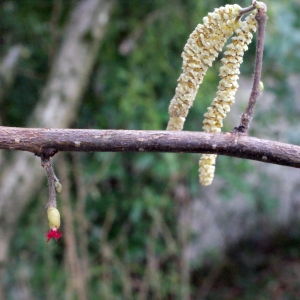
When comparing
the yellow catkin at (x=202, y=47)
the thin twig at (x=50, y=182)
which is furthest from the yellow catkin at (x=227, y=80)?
the thin twig at (x=50, y=182)

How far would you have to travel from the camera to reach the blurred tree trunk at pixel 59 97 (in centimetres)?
213

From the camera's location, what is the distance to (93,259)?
2.46m

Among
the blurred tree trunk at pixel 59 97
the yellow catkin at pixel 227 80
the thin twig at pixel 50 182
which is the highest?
the blurred tree trunk at pixel 59 97

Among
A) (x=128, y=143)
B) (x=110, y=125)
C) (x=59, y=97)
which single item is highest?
(x=59, y=97)

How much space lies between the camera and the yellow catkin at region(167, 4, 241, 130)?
25.1 inches

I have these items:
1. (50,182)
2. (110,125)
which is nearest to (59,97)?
(110,125)

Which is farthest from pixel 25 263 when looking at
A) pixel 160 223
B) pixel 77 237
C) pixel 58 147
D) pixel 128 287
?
pixel 58 147

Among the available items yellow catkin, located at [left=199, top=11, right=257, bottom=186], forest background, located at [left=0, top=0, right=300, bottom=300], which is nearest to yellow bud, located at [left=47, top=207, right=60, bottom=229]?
yellow catkin, located at [left=199, top=11, right=257, bottom=186]

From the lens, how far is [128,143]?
0.63 metres

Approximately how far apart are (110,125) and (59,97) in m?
0.28

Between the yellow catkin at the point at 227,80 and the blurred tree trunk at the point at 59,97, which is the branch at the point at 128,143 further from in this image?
the blurred tree trunk at the point at 59,97

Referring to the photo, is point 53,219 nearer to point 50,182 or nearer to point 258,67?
point 50,182

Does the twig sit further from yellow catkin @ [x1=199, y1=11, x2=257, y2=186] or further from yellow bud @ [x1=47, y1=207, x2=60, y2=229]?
yellow bud @ [x1=47, y1=207, x2=60, y2=229]

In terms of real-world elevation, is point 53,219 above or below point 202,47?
below
